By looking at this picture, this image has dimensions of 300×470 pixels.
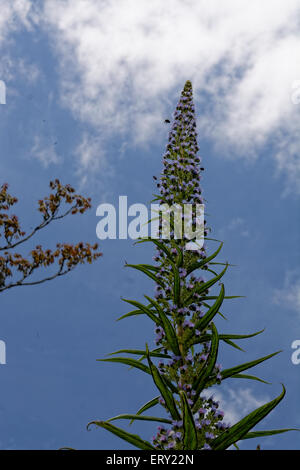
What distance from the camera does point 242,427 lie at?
6.99 metres

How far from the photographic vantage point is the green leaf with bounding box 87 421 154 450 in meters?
6.89

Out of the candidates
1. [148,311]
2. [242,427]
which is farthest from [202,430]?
[148,311]

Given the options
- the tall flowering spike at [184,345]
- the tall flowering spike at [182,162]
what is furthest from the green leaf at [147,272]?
the tall flowering spike at [182,162]

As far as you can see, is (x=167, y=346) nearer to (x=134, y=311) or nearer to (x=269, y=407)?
(x=134, y=311)

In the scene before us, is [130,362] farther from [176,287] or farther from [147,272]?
→ [147,272]

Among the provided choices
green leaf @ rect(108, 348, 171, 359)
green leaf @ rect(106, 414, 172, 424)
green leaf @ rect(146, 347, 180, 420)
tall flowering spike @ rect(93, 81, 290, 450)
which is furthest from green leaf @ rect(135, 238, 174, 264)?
green leaf @ rect(106, 414, 172, 424)

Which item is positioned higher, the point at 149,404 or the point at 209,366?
the point at 209,366

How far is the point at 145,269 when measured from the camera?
9047 mm

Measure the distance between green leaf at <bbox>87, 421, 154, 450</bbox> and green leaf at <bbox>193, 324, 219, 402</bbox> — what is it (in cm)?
114

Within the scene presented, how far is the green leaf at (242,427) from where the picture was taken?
684 cm

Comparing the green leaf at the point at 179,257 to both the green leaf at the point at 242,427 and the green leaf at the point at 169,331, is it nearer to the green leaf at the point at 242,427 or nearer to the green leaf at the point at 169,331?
the green leaf at the point at 169,331

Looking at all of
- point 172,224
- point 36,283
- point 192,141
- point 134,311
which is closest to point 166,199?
point 172,224

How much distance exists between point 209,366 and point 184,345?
1072 millimetres
